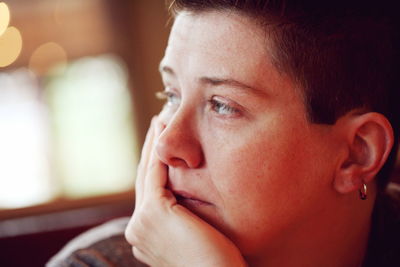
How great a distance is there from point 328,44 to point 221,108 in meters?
0.30

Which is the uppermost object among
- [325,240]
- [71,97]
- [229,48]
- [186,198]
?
[229,48]

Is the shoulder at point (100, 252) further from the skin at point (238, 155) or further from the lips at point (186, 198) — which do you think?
the lips at point (186, 198)

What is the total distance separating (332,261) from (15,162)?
16.5ft

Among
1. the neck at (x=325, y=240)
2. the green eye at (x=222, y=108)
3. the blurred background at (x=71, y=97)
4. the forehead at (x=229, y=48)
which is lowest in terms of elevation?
the blurred background at (x=71, y=97)

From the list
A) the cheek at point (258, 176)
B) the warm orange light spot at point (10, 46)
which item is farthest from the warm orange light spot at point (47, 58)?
the cheek at point (258, 176)

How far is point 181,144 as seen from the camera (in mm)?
1022

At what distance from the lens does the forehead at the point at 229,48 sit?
995 mm

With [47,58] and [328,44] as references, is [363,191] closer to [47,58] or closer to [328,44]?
[328,44]

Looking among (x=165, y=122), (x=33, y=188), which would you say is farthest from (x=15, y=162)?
(x=165, y=122)

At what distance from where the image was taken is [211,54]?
1.01m

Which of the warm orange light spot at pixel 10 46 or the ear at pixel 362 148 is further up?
the ear at pixel 362 148

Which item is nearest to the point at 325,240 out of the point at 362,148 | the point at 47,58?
the point at 362,148

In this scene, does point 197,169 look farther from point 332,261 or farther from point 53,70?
point 53,70

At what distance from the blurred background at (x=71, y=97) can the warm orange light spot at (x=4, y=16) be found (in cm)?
1
